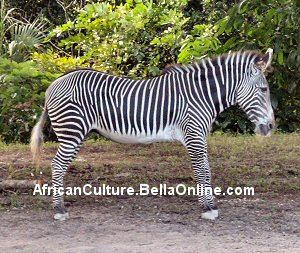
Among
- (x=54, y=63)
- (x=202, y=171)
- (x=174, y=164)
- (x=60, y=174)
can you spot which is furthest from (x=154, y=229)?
(x=54, y=63)

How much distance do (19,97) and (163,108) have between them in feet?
18.7

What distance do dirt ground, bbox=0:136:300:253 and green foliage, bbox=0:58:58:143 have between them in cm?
141

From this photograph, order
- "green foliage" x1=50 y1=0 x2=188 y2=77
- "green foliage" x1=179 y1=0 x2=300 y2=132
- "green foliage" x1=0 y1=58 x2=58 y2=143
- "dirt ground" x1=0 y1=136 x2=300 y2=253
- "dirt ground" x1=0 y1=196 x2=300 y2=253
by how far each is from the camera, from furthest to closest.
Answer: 1. "green foliage" x1=50 y1=0 x2=188 y2=77
2. "green foliage" x1=0 y1=58 x2=58 y2=143
3. "green foliage" x1=179 y1=0 x2=300 y2=132
4. "dirt ground" x1=0 y1=136 x2=300 y2=253
5. "dirt ground" x1=0 y1=196 x2=300 y2=253

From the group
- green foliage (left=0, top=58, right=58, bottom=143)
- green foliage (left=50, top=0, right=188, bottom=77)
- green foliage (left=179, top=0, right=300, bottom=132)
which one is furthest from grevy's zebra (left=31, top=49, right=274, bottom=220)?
green foliage (left=50, top=0, right=188, bottom=77)

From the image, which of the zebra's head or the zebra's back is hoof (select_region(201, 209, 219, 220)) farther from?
the zebra's head

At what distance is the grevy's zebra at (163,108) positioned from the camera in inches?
278

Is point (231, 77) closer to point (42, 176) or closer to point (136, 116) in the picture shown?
point (136, 116)

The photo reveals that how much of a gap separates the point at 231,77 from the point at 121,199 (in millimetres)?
2163

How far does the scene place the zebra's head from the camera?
7086 millimetres

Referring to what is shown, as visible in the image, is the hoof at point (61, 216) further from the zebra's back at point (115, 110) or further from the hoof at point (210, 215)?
the hoof at point (210, 215)

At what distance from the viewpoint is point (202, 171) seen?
7.07 m

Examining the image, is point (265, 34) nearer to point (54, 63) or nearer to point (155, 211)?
point (155, 211)

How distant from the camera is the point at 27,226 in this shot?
6832mm

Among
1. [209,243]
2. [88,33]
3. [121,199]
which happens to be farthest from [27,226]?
[88,33]
